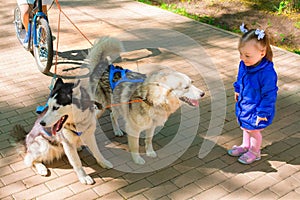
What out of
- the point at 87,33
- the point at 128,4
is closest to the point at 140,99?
the point at 87,33

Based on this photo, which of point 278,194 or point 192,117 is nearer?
point 278,194

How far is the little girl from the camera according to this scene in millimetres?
3693

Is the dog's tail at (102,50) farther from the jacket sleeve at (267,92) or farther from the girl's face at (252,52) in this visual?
the jacket sleeve at (267,92)

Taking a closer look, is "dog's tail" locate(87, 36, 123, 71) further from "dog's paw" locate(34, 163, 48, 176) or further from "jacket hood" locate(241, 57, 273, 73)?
"jacket hood" locate(241, 57, 273, 73)

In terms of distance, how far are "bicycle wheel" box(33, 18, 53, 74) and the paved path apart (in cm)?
18

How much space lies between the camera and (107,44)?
14.0ft

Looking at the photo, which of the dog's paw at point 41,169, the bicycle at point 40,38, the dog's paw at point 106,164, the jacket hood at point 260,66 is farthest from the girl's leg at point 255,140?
the bicycle at point 40,38

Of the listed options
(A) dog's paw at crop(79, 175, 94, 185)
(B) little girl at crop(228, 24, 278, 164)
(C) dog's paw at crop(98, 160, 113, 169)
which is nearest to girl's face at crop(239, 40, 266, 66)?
(B) little girl at crop(228, 24, 278, 164)

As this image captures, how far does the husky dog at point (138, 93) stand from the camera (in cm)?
369

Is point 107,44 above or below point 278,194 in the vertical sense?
above

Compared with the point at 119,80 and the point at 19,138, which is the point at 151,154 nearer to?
the point at 119,80

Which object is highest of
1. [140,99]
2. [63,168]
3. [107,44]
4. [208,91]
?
[107,44]

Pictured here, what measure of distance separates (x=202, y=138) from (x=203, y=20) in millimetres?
4886

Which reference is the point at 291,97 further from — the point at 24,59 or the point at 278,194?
the point at 24,59
